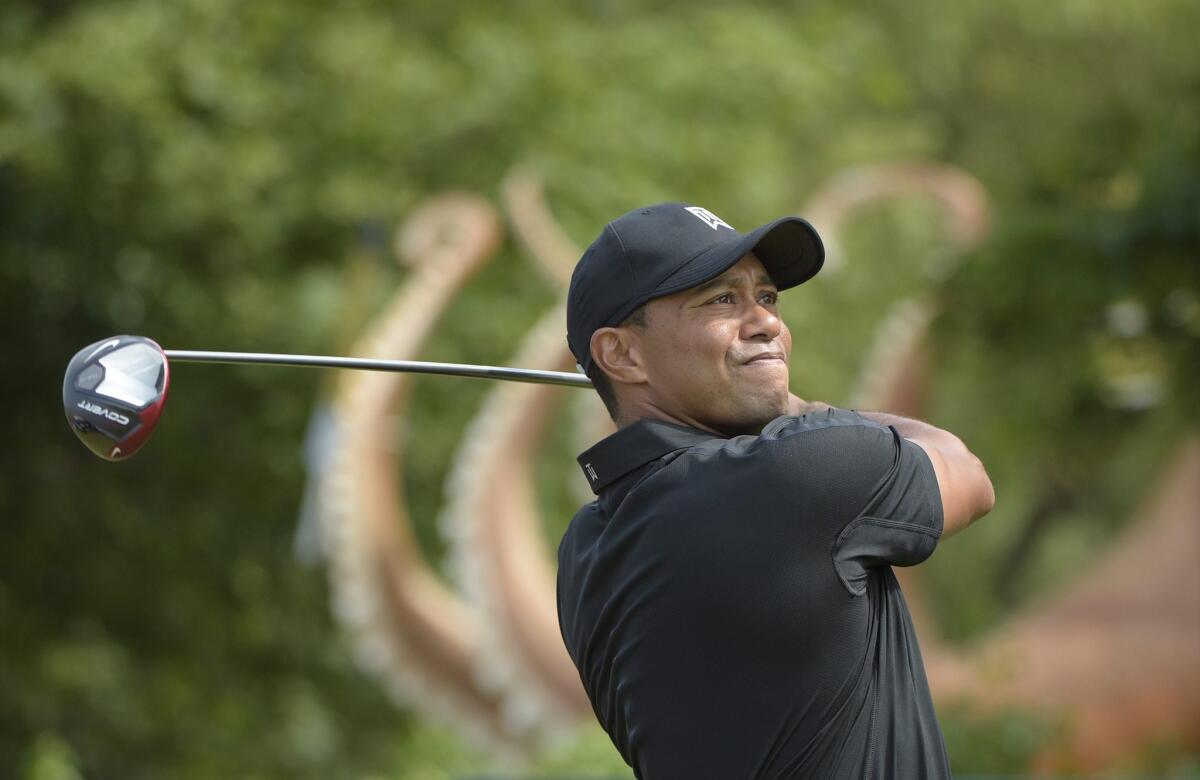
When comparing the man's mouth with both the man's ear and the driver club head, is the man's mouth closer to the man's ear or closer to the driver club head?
the man's ear

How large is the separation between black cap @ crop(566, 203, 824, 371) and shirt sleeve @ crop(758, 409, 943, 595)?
0.29 meters

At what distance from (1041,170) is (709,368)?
21.7ft

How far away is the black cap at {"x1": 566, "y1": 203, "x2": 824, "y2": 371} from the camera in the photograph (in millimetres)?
2713

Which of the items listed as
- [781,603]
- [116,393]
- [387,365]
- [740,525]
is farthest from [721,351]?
[116,393]

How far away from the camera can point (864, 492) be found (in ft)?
8.37

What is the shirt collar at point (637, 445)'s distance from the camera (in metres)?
2.73

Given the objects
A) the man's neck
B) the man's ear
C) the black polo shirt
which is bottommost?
the black polo shirt

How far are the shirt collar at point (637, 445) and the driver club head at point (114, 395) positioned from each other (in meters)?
0.78

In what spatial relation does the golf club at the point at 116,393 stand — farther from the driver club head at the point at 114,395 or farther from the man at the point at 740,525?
the man at the point at 740,525

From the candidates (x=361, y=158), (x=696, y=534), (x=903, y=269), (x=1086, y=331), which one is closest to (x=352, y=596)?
(x=361, y=158)

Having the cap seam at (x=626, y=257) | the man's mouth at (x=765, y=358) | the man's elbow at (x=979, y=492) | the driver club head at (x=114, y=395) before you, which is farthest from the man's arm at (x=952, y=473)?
the driver club head at (x=114, y=395)

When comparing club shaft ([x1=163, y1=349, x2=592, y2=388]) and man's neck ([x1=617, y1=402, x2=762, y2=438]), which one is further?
club shaft ([x1=163, y1=349, x2=592, y2=388])

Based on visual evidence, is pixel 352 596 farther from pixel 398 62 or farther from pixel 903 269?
pixel 903 269

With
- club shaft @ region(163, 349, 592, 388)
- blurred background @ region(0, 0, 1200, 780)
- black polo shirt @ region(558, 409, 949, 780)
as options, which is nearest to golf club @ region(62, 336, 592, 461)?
club shaft @ region(163, 349, 592, 388)
